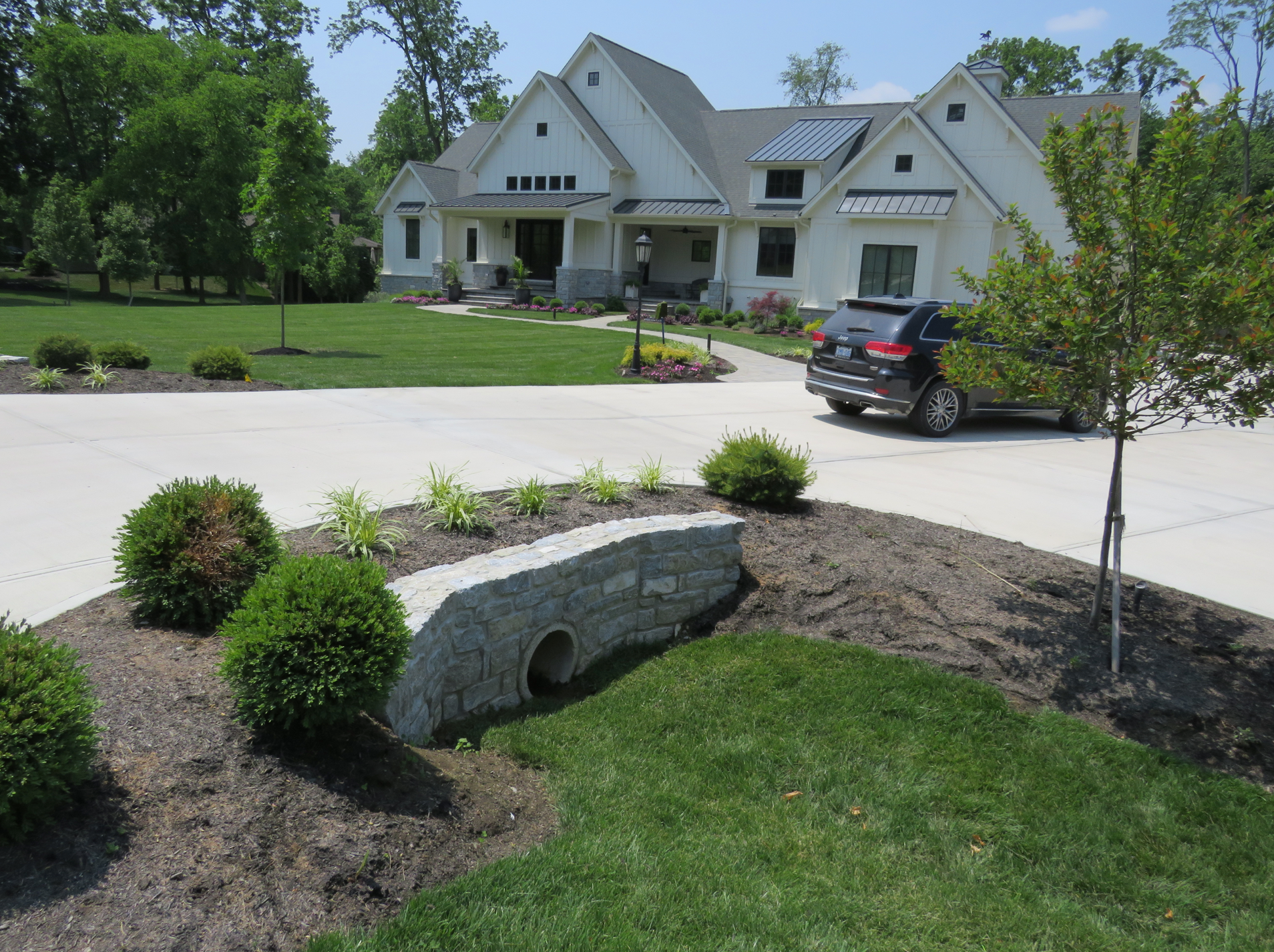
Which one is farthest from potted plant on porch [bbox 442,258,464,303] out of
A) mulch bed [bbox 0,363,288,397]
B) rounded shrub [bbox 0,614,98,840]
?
rounded shrub [bbox 0,614,98,840]

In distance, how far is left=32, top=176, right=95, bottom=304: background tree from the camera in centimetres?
3194

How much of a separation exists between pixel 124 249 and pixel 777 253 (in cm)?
2668

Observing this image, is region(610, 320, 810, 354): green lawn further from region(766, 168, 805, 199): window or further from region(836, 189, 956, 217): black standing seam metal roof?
region(766, 168, 805, 199): window

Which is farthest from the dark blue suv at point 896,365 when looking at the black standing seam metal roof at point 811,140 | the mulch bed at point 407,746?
Answer: the black standing seam metal roof at point 811,140

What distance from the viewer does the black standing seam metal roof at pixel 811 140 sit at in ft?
102

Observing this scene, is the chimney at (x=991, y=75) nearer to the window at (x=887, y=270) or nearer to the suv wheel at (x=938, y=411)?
the window at (x=887, y=270)

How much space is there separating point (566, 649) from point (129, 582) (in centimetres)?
264

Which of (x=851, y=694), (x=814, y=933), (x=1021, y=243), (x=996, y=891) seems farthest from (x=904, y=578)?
(x=814, y=933)

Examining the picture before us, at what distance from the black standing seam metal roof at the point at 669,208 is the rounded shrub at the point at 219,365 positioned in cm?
2137

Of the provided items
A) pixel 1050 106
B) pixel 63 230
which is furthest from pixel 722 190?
pixel 63 230

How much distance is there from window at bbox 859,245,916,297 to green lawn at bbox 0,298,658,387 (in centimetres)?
974

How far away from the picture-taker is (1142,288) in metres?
5.27

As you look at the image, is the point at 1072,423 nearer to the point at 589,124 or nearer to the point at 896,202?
the point at 896,202

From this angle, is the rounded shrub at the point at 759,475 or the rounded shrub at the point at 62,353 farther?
the rounded shrub at the point at 62,353
